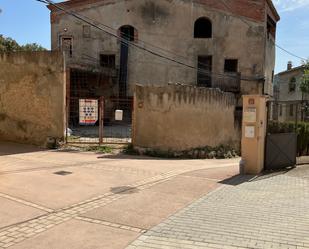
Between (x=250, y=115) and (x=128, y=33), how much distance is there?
2066 cm

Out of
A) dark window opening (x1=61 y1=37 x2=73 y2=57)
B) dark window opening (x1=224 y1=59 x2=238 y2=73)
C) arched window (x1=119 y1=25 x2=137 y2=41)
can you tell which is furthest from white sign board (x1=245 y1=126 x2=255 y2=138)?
dark window opening (x1=61 y1=37 x2=73 y2=57)

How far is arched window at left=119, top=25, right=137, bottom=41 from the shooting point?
28.7 metres

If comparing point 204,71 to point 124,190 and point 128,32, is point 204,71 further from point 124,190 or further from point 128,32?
point 124,190

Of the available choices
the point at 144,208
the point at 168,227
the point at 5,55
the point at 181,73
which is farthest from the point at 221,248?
the point at 181,73

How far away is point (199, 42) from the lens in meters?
28.5

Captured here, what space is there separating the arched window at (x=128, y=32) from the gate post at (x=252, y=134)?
19.9 metres

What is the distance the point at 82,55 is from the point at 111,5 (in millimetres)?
4403

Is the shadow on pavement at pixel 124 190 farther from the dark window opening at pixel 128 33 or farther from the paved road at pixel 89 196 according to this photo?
the dark window opening at pixel 128 33

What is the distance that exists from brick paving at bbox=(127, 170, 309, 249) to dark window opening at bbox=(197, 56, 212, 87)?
21.0m

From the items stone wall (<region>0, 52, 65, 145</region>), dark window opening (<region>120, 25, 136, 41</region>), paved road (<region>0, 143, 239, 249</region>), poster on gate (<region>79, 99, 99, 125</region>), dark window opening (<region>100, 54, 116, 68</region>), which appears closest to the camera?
paved road (<region>0, 143, 239, 249</region>)

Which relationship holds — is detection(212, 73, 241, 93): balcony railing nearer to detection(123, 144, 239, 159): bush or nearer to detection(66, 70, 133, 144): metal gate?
detection(66, 70, 133, 144): metal gate

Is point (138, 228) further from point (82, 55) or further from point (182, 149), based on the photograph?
point (82, 55)

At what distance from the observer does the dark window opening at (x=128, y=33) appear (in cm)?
2878

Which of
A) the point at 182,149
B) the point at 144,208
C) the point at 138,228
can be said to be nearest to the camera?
the point at 138,228
